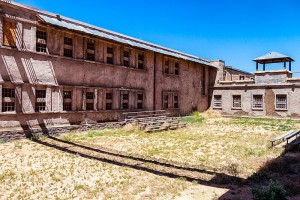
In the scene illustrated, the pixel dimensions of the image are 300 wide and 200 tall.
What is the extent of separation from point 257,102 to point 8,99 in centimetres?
2535

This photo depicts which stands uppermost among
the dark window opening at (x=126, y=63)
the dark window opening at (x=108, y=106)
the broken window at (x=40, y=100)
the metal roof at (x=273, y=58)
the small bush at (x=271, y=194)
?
the metal roof at (x=273, y=58)

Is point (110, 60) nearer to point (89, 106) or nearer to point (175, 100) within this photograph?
point (89, 106)

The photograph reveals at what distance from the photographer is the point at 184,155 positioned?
10.9 m

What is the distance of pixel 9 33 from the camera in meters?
13.4

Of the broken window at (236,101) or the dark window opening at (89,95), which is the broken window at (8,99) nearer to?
the dark window opening at (89,95)

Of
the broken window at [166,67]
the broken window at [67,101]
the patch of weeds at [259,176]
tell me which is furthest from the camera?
the broken window at [166,67]

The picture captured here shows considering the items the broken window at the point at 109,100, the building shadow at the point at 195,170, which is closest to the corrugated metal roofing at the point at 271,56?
the building shadow at the point at 195,170

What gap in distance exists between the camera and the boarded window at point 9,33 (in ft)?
43.6

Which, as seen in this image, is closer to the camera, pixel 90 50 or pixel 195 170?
pixel 195 170

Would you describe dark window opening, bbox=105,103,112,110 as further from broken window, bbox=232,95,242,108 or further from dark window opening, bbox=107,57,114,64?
broken window, bbox=232,95,242,108

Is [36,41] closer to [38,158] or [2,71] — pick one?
[2,71]

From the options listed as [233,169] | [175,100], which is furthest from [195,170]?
[175,100]

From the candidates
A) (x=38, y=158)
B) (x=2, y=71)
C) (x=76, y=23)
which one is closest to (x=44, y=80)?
(x=2, y=71)

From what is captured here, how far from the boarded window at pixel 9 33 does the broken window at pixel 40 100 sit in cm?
310
